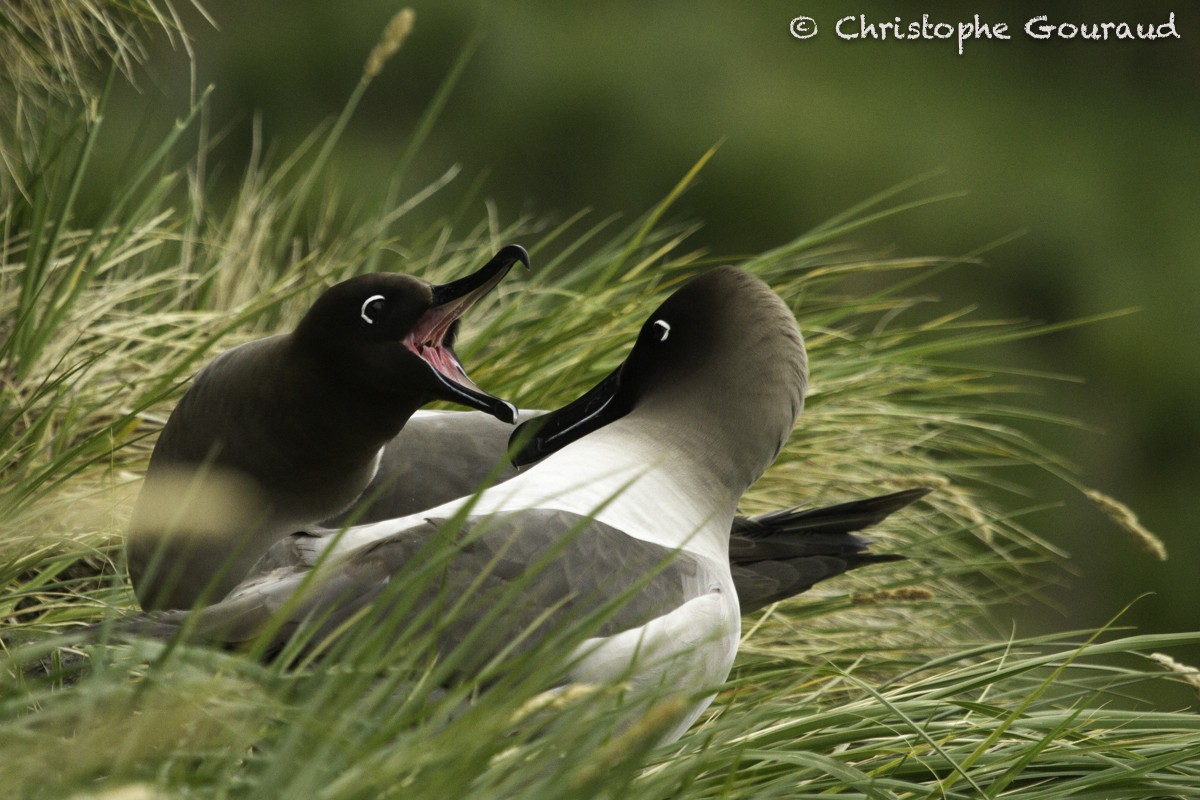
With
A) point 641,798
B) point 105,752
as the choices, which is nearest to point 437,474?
point 641,798

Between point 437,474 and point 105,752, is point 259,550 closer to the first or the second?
point 437,474

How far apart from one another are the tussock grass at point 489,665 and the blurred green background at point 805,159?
5628 millimetres

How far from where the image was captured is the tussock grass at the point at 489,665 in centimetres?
153

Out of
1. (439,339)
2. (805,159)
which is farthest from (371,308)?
(805,159)

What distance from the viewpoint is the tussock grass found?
1.53m

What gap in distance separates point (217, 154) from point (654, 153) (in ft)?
10.7

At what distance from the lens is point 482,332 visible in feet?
12.4

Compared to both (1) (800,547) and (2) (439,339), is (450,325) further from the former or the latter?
(1) (800,547)

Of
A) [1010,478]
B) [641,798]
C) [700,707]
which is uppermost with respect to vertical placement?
[641,798]

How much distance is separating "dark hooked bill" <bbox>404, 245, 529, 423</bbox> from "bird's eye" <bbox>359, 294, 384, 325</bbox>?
0.07 meters

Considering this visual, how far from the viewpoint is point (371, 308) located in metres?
2.64

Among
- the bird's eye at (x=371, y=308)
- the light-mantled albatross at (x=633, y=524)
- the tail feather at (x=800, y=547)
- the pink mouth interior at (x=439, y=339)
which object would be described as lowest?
the tail feather at (x=800, y=547)

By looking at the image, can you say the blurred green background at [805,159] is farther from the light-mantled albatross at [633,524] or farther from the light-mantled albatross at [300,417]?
the light-mantled albatross at [300,417]

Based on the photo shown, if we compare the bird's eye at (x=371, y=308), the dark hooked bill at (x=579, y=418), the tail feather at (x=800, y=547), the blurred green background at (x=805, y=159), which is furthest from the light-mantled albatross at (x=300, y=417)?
the blurred green background at (x=805, y=159)
